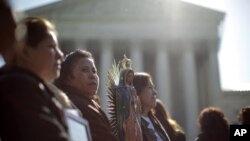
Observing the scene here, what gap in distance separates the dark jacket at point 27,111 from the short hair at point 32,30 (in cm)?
20

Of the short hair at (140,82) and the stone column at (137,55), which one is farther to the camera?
the stone column at (137,55)

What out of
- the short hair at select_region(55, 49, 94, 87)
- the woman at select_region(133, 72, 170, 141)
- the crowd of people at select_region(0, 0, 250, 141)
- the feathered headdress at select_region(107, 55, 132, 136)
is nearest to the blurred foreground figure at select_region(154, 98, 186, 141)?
the woman at select_region(133, 72, 170, 141)

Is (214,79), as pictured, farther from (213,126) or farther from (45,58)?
(45,58)

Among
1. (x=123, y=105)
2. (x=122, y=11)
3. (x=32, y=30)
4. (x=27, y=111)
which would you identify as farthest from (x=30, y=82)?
(x=122, y=11)

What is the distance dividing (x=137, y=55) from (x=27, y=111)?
3884 cm

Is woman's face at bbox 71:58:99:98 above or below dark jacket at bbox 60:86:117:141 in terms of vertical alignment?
above

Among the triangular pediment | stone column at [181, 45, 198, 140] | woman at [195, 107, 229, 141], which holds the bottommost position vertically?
stone column at [181, 45, 198, 140]

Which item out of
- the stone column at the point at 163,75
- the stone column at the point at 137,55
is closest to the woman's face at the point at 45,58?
the stone column at the point at 163,75

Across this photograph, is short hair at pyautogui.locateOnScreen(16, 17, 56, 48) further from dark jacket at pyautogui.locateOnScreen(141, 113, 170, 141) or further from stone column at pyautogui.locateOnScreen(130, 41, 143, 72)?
stone column at pyautogui.locateOnScreen(130, 41, 143, 72)

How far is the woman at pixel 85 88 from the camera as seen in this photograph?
12.9 feet

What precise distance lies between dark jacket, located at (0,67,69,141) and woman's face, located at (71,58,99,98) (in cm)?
166

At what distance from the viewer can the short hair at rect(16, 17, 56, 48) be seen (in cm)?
265

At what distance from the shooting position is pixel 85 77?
4258mm

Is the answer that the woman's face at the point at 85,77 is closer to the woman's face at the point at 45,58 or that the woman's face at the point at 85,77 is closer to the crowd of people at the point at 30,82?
the crowd of people at the point at 30,82
